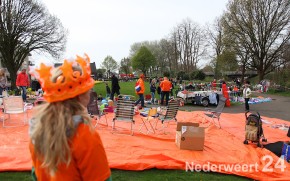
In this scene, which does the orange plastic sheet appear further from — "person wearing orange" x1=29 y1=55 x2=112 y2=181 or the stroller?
"person wearing orange" x1=29 y1=55 x2=112 y2=181

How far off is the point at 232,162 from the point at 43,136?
4717mm

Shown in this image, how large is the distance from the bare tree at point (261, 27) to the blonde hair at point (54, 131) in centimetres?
3627

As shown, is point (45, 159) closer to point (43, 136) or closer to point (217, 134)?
point (43, 136)

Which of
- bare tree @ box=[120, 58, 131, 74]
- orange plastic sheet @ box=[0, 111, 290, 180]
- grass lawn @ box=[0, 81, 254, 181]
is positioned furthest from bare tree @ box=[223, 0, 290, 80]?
bare tree @ box=[120, 58, 131, 74]

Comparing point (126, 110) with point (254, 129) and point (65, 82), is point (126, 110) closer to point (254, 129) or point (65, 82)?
point (254, 129)

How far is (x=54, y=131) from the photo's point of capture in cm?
145

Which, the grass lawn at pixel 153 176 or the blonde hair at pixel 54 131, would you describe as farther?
the grass lawn at pixel 153 176

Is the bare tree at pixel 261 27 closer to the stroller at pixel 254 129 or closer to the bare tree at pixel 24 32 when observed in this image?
the bare tree at pixel 24 32

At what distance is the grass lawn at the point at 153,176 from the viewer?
4539 millimetres

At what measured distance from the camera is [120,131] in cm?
791

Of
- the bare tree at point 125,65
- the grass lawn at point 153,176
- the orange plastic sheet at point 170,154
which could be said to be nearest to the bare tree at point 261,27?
the orange plastic sheet at point 170,154

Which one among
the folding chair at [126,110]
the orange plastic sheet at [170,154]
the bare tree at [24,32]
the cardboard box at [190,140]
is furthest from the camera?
the bare tree at [24,32]

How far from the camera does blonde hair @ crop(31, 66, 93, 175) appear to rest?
1438mm

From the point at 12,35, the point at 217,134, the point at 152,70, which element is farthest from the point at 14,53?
the point at 152,70
